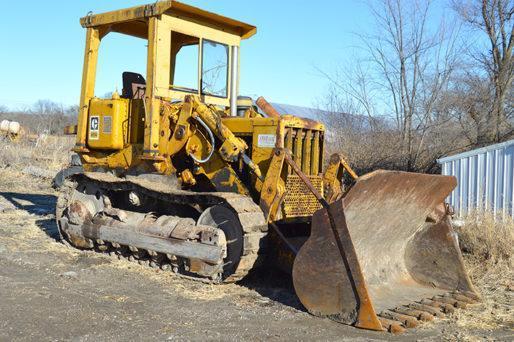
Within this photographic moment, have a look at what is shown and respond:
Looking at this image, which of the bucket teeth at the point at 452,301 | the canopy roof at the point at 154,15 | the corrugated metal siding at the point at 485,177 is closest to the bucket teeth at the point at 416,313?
the bucket teeth at the point at 452,301

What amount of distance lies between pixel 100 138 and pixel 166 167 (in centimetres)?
126

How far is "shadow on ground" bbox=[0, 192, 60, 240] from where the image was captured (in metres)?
10.0

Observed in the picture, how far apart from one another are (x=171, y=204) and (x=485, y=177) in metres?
6.30

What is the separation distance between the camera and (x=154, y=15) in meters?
7.38

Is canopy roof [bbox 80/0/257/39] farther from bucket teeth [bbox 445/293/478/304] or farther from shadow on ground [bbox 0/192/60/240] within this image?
bucket teeth [bbox 445/293/478/304]

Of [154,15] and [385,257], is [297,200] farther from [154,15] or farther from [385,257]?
[154,15]

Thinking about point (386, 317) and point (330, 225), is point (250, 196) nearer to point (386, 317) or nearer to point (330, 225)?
point (330, 225)

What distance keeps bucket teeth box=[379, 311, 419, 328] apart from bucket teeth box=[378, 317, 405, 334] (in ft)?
0.21

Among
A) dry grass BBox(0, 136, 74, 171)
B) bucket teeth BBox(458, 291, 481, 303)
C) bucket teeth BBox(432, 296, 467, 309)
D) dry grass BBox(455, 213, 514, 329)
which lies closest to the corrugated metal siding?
dry grass BBox(455, 213, 514, 329)

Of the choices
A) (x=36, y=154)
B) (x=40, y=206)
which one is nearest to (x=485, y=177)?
(x=40, y=206)

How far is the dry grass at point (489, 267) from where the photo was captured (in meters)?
5.54

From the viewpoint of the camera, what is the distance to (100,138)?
26.7 ft

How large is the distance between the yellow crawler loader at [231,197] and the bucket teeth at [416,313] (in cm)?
2

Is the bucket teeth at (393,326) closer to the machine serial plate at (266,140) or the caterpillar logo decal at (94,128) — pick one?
the machine serial plate at (266,140)
